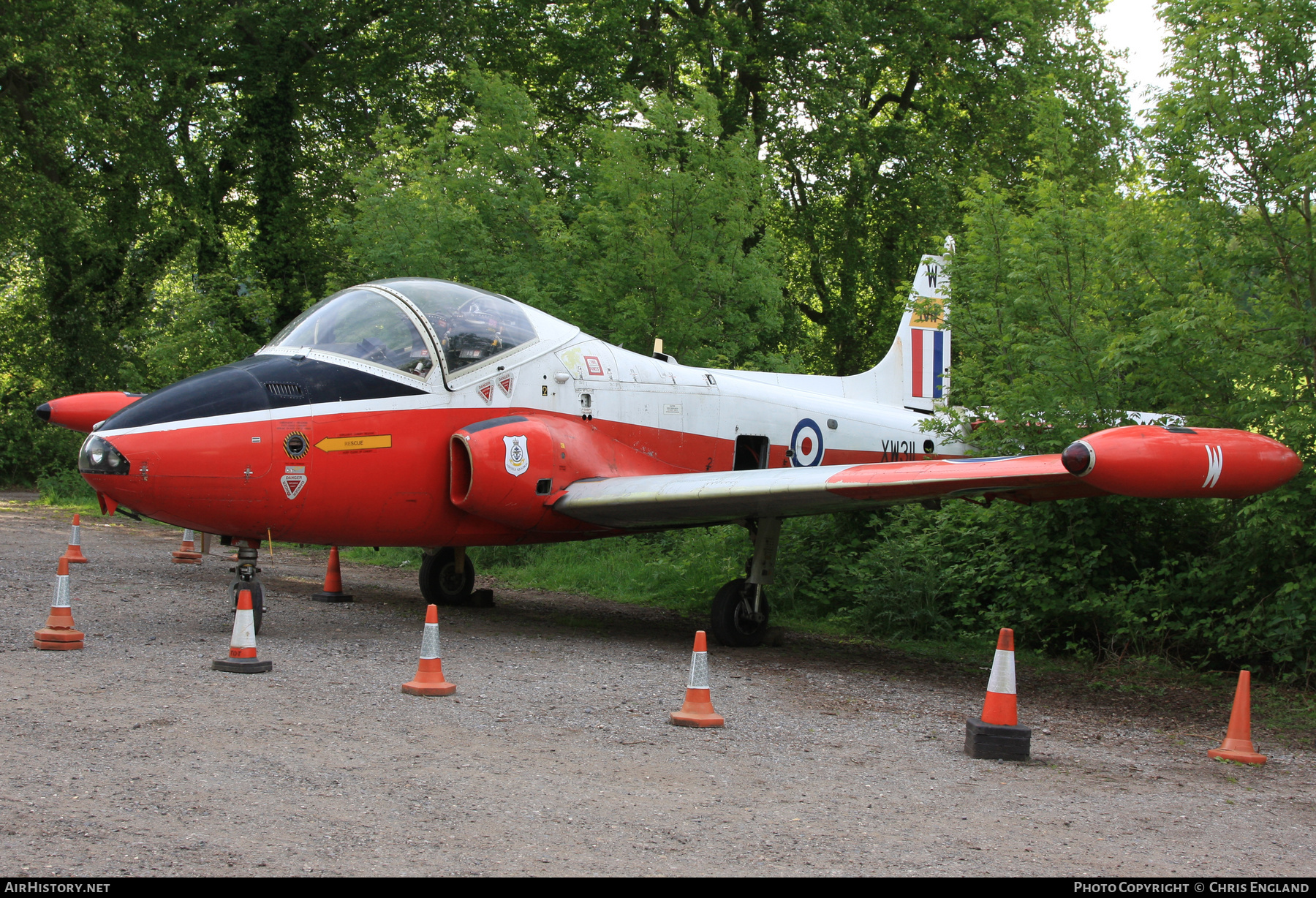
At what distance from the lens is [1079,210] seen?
33.6 feet

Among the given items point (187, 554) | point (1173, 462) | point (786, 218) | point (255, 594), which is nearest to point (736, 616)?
point (255, 594)

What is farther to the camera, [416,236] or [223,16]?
[223,16]

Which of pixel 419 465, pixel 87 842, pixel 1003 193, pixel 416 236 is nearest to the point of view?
pixel 87 842

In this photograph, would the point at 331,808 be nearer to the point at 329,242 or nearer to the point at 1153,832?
the point at 1153,832

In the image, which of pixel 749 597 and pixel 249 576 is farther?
pixel 749 597

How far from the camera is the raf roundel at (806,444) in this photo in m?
12.2

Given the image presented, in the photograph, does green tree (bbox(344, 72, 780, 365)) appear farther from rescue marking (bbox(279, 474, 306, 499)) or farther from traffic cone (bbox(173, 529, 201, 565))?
rescue marking (bbox(279, 474, 306, 499))

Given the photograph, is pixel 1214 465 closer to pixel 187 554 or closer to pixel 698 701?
pixel 698 701

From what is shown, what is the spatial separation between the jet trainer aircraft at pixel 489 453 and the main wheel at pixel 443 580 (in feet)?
0.06

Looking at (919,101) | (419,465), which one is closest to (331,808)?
(419,465)

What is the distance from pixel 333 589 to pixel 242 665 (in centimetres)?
476

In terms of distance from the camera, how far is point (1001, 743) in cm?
625

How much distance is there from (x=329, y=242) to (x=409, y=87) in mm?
4368

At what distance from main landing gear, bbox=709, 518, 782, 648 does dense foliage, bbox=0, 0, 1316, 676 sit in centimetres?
201
